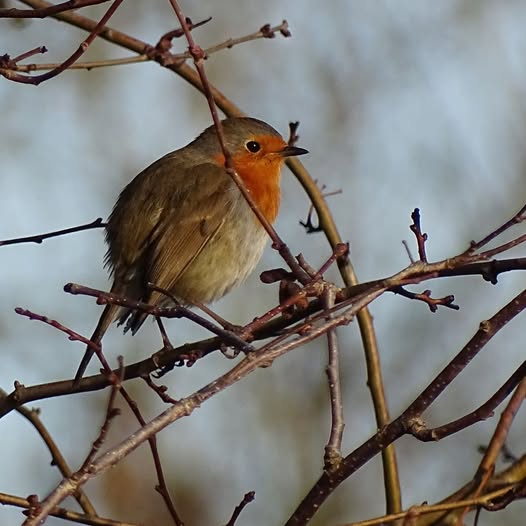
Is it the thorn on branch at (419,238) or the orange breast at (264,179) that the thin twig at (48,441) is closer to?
the thorn on branch at (419,238)

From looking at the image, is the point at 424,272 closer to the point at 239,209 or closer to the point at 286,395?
the point at 239,209

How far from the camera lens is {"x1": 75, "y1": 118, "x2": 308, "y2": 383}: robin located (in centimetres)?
497

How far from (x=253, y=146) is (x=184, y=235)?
72 cm

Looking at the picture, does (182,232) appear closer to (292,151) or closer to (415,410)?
(292,151)

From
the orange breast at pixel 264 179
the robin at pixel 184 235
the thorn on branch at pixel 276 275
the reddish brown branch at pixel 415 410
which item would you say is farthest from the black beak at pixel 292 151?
the reddish brown branch at pixel 415 410

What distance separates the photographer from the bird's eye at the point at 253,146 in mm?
5477

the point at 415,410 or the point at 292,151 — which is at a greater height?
the point at 292,151

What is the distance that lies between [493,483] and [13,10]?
1.77m

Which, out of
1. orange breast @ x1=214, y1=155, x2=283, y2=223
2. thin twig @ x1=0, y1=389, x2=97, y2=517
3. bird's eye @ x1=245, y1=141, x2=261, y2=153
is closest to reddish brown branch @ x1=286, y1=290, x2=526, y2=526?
thin twig @ x1=0, y1=389, x2=97, y2=517

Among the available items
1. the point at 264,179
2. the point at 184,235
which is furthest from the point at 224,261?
the point at 264,179

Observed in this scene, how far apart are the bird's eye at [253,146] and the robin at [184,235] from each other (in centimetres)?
19

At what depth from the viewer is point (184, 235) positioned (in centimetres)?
501

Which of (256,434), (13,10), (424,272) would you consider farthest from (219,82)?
(424,272)

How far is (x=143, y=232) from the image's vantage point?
16.6ft
